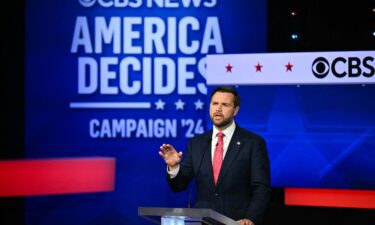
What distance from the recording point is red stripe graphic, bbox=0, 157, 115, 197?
6277 millimetres

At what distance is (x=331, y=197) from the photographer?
18.8 feet

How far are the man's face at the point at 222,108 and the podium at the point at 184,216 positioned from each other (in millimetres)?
821

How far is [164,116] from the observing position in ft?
21.5

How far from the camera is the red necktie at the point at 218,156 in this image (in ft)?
12.3

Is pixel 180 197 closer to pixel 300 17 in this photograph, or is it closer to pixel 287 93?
pixel 287 93

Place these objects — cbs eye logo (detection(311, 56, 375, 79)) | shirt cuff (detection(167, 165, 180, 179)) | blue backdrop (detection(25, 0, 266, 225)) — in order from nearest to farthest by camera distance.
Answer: shirt cuff (detection(167, 165, 180, 179)) < cbs eye logo (detection(311, 56, 375, 79)) < blue backdrop (detection(25, 0, 266, 225))

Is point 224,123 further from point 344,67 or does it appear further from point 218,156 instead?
point 344,67

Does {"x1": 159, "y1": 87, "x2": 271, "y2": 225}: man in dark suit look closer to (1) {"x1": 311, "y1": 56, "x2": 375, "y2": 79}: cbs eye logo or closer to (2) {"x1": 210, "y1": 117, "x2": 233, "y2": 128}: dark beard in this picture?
(2) {"x1": 210, "y1": 117, "x2": 233, "y2": 128}: dark beard

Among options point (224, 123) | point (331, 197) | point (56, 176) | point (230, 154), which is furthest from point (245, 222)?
point (56, 176)

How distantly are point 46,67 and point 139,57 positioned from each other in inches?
36.0

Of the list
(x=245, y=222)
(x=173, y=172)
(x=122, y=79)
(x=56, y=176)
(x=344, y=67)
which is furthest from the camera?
(x=122, y=79)

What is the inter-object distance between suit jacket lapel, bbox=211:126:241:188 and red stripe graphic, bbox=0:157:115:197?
295 cm

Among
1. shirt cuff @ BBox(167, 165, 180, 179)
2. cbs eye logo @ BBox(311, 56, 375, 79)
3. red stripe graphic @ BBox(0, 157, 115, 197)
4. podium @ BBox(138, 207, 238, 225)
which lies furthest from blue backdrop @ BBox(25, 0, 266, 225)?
podium @ BBox(138, 207, 238, 225)

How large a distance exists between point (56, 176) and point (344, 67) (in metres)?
2.83
